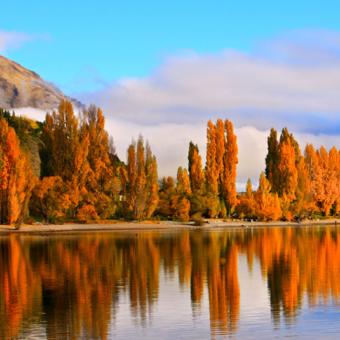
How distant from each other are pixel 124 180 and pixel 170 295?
63979mm

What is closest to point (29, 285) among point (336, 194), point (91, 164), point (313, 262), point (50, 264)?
point (50, 264)

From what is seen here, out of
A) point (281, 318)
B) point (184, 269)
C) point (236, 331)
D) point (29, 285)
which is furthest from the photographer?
point (184, 269)

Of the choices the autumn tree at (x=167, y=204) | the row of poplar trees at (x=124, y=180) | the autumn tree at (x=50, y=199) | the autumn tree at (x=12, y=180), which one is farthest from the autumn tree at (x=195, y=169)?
the autumn tree at (x=12, y=180)

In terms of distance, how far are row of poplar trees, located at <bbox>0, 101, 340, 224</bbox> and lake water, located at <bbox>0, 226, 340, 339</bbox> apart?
3328cm

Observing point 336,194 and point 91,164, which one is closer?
point 91,164

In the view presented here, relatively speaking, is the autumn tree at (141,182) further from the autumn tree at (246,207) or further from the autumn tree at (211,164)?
the autumn tree at (246,207)

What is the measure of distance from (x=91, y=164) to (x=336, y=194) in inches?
2145

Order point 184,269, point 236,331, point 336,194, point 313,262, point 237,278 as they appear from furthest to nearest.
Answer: point 336,194, point 313,262, point 184,269, point 237,278, point 236,331

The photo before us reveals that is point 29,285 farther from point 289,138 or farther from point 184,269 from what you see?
point 289,138

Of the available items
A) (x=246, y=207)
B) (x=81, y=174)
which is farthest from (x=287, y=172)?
(x=81, y=174)

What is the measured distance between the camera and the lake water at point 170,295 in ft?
57.8

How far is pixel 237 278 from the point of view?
94.3ft

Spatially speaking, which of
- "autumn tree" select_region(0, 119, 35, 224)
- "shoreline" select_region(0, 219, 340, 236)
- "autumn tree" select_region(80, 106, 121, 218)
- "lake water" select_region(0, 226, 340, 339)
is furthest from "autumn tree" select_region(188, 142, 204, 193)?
"lake water" select_region(0, 226, 340, 339)

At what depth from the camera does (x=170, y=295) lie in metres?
24.0
